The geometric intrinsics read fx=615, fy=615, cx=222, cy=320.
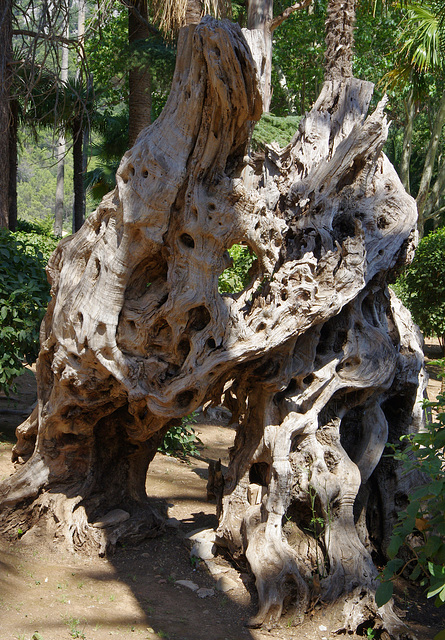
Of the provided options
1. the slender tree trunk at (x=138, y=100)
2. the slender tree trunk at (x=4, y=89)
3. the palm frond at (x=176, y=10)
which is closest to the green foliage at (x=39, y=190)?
the slender tree trunk at (x=138, y=100)

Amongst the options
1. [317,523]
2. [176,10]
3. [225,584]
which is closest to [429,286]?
[176,10]

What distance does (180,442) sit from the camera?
718cm

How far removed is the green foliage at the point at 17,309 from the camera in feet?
18.9

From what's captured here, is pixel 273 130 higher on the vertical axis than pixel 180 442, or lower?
higher

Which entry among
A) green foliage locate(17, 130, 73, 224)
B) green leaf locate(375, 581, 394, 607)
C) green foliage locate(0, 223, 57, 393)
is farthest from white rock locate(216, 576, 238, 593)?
green foliage locate(17, 130, 73, 224)

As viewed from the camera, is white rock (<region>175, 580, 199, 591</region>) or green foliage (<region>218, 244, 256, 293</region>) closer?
white rock (<region>175, 580, 199, 591</region>)

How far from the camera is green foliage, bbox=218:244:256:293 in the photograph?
9.59m

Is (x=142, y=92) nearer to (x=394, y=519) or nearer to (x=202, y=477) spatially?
(x=202, y=477)

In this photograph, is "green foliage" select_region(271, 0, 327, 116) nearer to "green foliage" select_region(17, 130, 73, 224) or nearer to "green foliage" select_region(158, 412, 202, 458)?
"green foliage" select_region(158, 412, 202, 458)

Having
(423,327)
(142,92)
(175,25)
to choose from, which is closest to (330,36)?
(175,25)

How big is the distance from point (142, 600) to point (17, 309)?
10.1 ft

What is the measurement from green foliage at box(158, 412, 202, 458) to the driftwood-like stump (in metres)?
2.01

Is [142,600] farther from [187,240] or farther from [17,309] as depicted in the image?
[17,309]

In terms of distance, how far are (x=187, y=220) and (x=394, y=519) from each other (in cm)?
275
